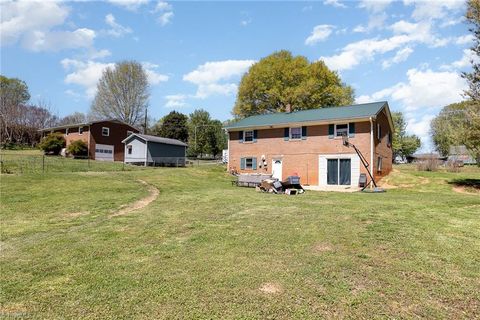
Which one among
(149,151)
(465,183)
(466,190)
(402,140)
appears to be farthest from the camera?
(402,140)

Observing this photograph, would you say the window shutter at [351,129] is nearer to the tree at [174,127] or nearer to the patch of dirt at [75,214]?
the patch of dirt at [75,214]

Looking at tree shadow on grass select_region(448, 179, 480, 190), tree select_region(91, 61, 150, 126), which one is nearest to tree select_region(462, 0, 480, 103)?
tree shadow on grass select_region(448, 179, 480, 190)

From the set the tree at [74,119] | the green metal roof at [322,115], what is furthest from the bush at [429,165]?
the tree at [74,119]

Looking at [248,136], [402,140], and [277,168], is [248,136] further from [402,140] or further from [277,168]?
[402,140]

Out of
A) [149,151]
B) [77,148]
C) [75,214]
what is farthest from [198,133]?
[75,214]

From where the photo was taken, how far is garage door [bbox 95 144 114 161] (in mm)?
39812

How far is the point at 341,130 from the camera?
24625 millimetres

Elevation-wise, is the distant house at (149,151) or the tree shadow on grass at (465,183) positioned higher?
the distant house at (149,151)

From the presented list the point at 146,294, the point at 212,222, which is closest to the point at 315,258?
the point at 146,294

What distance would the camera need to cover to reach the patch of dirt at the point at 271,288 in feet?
15.0

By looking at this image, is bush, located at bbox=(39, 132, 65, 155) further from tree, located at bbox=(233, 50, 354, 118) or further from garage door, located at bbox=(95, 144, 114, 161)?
tree, located at bbox=(233, 50, 354, 118)

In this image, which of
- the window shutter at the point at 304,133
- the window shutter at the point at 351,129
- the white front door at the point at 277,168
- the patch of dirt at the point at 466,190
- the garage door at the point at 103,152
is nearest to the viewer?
the patch of dirt at the point at 466,190

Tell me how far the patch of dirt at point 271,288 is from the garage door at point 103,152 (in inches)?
1541

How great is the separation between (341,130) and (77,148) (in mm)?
29114
